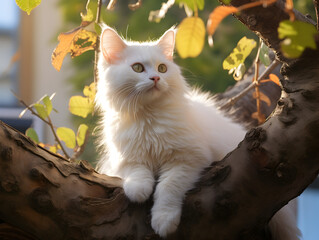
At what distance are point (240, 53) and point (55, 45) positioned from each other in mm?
2758

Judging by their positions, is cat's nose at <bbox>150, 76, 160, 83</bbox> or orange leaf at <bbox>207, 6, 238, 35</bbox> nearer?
orange leaf at <bbox>207, 6, 238, 35</bbox>

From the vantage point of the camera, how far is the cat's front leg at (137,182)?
2.60ft

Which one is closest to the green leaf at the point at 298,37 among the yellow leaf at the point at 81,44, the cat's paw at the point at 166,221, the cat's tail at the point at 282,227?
the cat's paw at the point at 166,221

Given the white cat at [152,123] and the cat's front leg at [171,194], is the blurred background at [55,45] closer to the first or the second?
the white cat at [152,123]

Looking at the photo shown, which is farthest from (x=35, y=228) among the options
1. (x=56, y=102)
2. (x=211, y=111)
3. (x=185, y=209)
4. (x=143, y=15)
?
(x=56, y=102)

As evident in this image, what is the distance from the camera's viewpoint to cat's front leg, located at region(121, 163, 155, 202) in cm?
79

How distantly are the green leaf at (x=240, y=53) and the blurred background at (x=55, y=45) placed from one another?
1.96 m

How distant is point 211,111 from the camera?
107cm

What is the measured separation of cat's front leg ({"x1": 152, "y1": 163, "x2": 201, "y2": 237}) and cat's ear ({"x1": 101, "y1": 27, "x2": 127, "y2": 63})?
315 millimetres

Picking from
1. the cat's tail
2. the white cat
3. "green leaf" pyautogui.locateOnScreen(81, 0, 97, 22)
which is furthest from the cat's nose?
the cat's tail

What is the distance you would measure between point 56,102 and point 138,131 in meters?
2.69

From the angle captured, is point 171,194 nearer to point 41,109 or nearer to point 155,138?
point 155,138

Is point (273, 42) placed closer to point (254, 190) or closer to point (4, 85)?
point (254, 190)

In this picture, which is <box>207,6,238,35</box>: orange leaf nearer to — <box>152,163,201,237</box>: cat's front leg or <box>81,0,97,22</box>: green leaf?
<box>152,163,201,237</box>: cat's front leg
